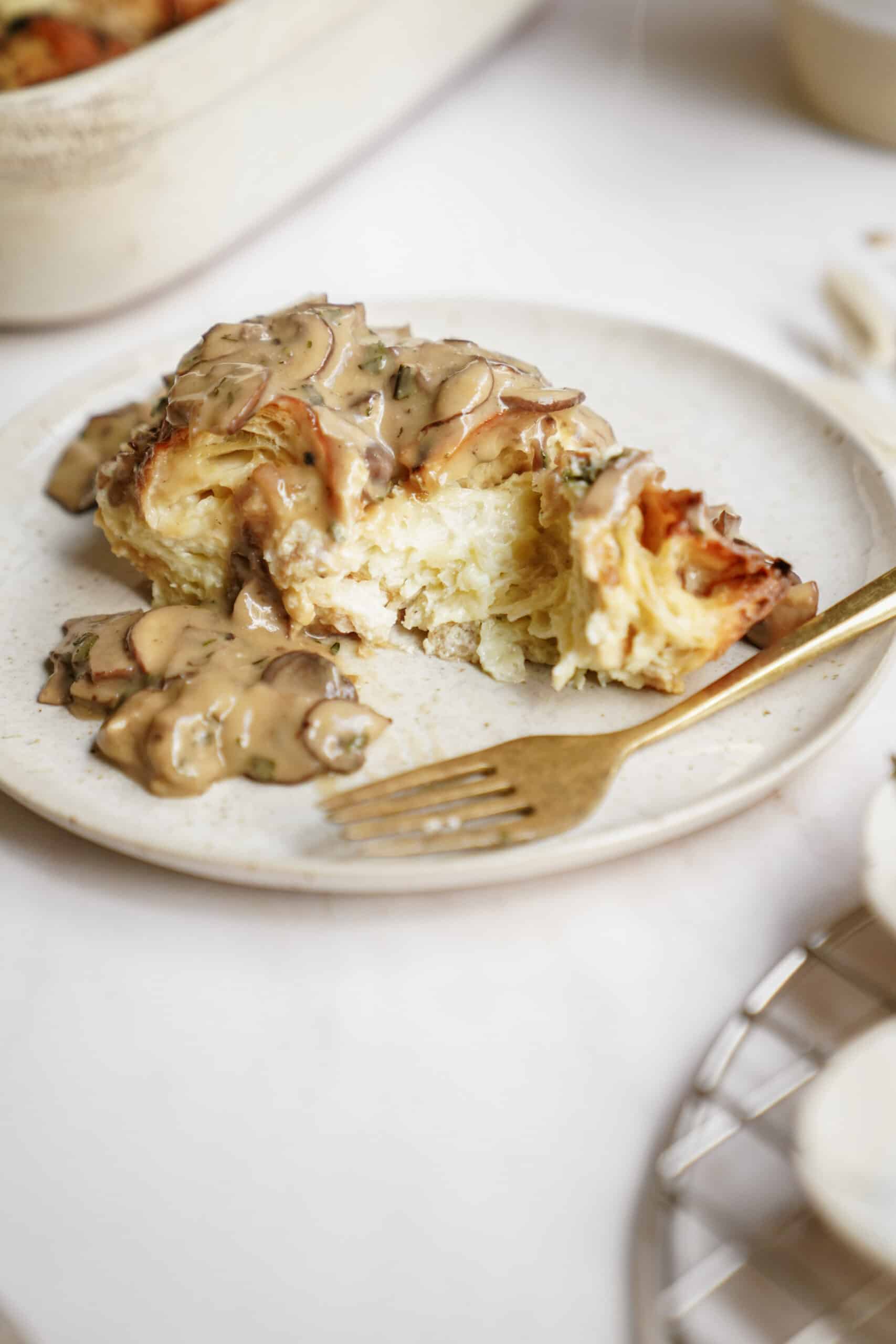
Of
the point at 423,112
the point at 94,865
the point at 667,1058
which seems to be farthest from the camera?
the point at 423,112

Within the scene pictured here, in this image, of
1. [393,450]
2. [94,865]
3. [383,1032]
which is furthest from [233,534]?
[383,1032]

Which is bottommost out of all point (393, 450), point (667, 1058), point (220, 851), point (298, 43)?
point (667, 1058)

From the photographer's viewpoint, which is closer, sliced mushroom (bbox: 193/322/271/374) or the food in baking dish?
sliced mushroom (bbox: 193/322/271/374)

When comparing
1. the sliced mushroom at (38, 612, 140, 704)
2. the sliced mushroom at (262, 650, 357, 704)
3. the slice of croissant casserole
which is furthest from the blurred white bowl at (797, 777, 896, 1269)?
the sliced mushroom at (38, 612, 140, 704)

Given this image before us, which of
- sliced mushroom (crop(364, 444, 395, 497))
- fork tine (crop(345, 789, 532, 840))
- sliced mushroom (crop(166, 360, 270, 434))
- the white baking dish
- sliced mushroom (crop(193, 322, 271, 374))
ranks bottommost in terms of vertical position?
fork tine (crop(345, 789, 532, 840))

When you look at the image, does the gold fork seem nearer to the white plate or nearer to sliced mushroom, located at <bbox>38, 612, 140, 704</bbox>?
the white plate

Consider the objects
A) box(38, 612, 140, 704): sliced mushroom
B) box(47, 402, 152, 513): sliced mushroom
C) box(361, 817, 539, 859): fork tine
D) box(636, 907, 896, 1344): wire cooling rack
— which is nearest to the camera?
box(636, 907, 896, 1344): wire cooling rack

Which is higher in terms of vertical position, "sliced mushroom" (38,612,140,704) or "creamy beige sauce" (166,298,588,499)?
"creamy beige sauce" (166,298,588,499)

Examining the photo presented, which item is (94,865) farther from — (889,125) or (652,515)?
(889,125)

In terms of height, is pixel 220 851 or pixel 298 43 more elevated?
pixel 298 43
